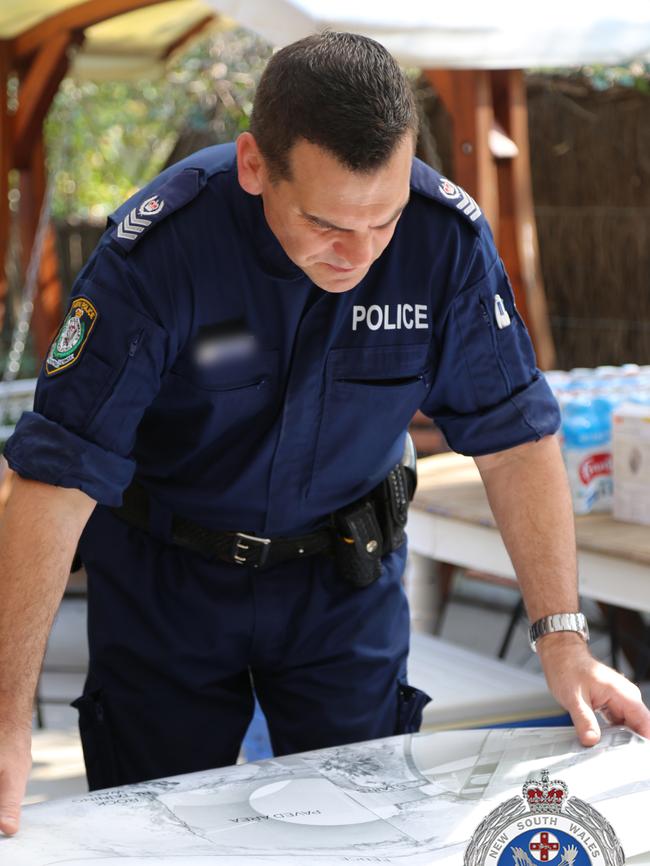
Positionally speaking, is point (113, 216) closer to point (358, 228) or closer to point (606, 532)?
point (358, 228)

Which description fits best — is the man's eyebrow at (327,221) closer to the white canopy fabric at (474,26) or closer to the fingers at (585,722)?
the fingers at (585,722)

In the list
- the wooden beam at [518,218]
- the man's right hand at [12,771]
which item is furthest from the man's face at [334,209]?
the wooden beam at [518,218]

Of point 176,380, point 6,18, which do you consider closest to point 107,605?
point 176,380

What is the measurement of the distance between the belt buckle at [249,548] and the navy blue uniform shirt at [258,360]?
0.05 ft

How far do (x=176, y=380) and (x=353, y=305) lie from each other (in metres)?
0.23

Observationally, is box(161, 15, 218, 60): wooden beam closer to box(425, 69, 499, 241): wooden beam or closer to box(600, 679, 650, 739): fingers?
box(425, 69, 499, 241): wooden beam

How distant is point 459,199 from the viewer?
1.56 meters

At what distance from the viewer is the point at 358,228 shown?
1.29 meters

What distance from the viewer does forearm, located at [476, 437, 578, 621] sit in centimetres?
157

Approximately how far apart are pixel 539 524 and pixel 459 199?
41 centimetres

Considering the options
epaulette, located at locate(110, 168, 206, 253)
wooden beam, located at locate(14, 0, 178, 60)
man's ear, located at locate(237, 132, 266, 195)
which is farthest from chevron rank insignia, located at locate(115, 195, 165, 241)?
wooden beam, located at locate(14, 0, 178, 60)

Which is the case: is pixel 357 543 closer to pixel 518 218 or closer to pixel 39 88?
pixel 518 218

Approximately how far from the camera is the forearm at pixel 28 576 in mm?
1302

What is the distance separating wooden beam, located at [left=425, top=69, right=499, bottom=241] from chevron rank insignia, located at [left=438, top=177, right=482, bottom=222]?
2.39m
